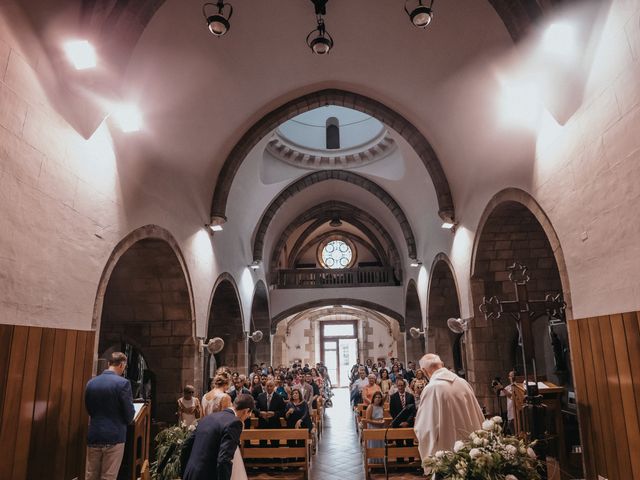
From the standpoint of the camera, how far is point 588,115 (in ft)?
13.6

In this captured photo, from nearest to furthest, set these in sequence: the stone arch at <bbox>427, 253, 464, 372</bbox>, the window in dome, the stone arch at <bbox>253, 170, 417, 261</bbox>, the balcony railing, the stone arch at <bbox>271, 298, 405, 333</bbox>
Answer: the stone arch at <bbox>427, 253, 464, 372</bbox>
the stone arch at <bbox>253, 170, 417, 261</bbox>
the stone arch at <bbox>271, 298, 405, 333</bbox>
the balcony railing
the window in dome

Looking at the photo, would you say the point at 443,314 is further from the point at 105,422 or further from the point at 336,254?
the point at 105,422

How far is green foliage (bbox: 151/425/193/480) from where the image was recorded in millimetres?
3697

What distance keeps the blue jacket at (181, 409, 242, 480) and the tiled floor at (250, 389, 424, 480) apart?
3024mm

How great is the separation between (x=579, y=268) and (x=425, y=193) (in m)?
6.82

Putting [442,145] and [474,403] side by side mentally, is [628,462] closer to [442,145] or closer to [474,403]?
[474,403]

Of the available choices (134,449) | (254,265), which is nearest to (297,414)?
(134,449)

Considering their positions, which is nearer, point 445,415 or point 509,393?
point 445,415

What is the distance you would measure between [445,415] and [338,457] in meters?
4.34

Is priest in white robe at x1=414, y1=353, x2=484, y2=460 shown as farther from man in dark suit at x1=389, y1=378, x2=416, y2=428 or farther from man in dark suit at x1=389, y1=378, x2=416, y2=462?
man in dark suit at x1=389, y1=378, x2=416, y2=428

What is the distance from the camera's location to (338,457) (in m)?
7.59

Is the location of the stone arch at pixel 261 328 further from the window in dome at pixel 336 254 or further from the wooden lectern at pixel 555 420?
the wooden lectern at pixel 555 420

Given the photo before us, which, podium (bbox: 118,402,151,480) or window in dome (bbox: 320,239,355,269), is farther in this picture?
window in dome (bbox: 320,239,355,269)

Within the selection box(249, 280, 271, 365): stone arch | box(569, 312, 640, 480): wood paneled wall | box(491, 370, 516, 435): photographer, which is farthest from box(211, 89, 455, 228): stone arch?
box(249, 280, 271, 365): stone arch
